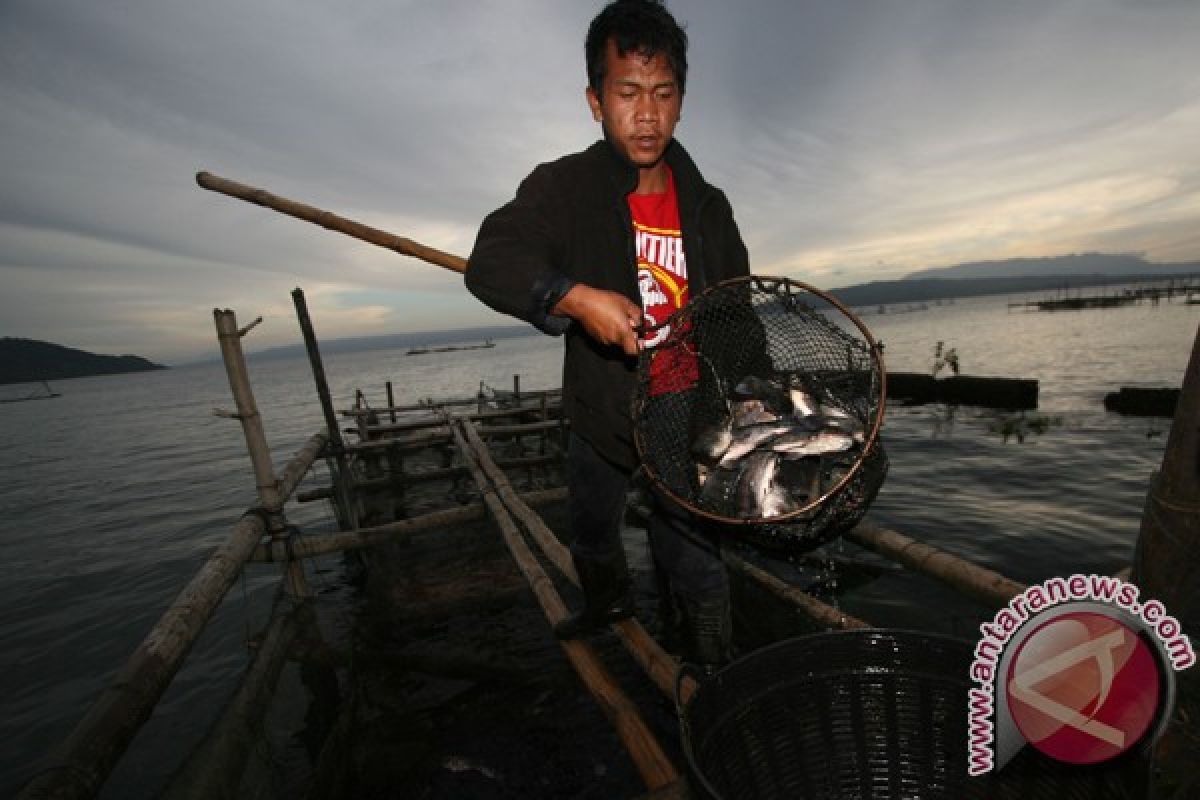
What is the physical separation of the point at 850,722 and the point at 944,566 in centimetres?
123

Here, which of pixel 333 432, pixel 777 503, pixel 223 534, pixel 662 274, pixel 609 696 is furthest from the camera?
pixel 223 534

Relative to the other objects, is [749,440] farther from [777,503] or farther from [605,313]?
[605,313]

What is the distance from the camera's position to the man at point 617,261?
221 cm

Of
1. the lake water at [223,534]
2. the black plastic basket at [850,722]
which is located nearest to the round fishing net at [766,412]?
the black plastic basket at [850,722]

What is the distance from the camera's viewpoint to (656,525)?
313 centimetres

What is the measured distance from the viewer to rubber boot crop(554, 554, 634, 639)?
3350 millimetres

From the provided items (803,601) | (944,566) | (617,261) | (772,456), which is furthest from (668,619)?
(617,261)

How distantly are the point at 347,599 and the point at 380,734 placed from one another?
456 centimetres

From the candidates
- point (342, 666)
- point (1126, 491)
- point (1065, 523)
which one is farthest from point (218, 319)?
point (1126, 491)

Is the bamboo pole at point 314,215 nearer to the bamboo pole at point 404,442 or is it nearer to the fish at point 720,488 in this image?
the fish at point 720,488

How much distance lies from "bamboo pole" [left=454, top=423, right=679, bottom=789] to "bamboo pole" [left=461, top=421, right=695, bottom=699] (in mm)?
185

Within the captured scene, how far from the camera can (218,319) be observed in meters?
5.42

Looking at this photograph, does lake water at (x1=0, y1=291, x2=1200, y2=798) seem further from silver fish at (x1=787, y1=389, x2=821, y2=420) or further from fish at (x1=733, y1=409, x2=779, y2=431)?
silver fish at (x1=787, y1=389, x2=821, y2=420)

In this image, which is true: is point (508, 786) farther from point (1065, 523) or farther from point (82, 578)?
point (82, 578)
